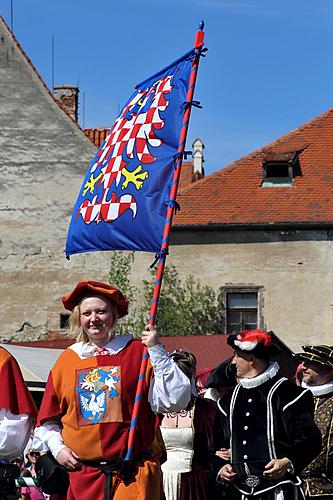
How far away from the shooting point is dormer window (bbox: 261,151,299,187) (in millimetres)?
32688

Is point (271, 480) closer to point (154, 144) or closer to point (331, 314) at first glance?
point (154, 144)

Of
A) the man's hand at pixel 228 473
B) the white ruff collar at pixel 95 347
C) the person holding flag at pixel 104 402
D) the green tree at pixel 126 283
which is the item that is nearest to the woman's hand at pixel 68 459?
the person holding flag at pixel 104 402

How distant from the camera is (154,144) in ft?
24.8

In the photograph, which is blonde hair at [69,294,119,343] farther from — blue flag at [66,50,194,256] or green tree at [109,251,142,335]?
green tree at [109,251,142,335]

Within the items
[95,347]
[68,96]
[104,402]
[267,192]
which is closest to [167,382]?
[104,402]

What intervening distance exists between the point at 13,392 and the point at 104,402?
0.70 metres

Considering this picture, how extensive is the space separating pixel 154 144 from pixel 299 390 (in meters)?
1.79

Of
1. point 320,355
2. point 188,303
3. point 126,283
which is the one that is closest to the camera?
point 320,355

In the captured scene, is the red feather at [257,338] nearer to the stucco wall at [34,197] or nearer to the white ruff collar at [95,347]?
the white ruff collar at [95,347]

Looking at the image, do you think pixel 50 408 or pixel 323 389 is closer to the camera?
pixel 50 408

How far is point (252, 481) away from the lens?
6.96 m

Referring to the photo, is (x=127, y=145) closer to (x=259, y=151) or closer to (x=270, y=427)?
(x=270, y=427)

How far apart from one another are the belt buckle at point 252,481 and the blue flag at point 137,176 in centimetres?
141

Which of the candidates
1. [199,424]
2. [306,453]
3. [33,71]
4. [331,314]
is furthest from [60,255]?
[306,453]
